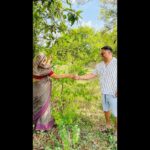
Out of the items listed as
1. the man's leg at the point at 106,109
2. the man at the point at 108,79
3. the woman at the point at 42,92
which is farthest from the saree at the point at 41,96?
the man's leg at the point at 106,109

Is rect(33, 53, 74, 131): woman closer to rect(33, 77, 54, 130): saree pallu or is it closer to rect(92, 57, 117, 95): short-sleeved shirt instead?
rect(33, 77, 54, 130): saree pallu

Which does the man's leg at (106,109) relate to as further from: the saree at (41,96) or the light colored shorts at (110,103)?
the saree at (41,96)

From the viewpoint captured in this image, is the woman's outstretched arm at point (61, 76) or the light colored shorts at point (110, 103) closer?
the light colored shorts at point (110, 103)

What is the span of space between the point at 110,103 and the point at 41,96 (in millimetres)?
529

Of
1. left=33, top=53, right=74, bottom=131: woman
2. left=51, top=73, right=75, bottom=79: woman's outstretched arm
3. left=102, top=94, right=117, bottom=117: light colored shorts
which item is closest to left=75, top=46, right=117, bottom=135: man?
left=102, top=94, right=117, bottom=117: light colored shorts

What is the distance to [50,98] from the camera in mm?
3842

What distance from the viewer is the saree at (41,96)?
3795 mm

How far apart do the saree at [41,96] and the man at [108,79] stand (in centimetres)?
30

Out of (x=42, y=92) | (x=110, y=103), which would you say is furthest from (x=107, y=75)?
(x=42, y=92)
